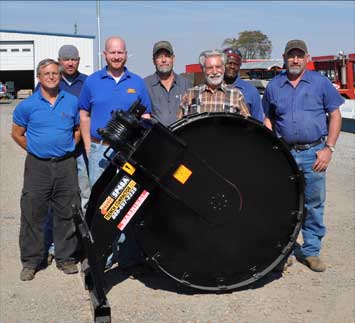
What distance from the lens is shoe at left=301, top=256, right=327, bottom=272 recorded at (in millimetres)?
5387

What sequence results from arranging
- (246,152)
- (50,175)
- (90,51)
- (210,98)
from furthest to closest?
1. (90,51)
2. (50,175)
3. (210,98)
4. (246,152)

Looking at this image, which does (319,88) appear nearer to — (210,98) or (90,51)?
(210,98)

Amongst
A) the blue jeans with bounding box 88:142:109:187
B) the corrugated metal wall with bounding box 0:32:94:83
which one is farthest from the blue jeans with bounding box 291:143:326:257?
the corrugated metal wall with bounding box 0:32:94:83

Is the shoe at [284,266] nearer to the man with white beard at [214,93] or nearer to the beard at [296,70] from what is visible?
the man with white beard at [214,93]

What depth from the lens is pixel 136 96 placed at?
16.4 feet

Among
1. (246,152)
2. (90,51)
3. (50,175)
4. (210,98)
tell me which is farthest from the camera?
(90,51)

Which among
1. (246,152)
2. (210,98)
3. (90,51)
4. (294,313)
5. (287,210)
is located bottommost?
(294,313)

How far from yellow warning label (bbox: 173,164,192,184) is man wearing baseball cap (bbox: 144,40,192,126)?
129 cm

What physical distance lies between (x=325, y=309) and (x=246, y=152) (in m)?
1.40

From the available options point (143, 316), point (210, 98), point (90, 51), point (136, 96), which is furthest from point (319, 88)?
point (90, 51)

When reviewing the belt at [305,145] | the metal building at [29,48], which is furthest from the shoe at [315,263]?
the metal building at [29,48]

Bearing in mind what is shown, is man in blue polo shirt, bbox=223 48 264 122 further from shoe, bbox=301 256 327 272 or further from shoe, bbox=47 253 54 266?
shoe, bbox=47 253 54 266

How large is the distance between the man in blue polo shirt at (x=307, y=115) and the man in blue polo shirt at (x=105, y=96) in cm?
125

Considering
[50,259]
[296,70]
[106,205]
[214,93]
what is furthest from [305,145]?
[50,259]
